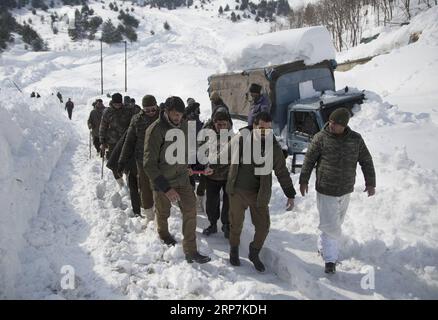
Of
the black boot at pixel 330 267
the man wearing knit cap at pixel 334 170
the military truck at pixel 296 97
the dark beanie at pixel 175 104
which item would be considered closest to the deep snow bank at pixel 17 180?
the dark beanie at pixel 175 104

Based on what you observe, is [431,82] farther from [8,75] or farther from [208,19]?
[208,19]

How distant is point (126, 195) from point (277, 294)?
369cm

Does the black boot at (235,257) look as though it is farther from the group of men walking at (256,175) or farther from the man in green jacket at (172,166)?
the man in green jacket at (172,166)

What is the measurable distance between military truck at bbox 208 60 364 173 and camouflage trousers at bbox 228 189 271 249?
3431mm

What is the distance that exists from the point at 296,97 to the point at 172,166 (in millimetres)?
5875

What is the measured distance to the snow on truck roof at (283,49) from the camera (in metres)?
10.1

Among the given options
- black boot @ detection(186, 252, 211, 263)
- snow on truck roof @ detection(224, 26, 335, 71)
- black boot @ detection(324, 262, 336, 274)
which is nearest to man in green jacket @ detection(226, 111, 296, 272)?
black boot @ detection(186, 252, 211, 263)

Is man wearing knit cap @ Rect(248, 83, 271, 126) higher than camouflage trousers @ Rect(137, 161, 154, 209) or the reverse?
higher

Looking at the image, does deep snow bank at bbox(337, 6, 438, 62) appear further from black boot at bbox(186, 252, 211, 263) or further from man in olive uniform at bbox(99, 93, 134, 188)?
black boot at bbox(186, 252, 211, 263)

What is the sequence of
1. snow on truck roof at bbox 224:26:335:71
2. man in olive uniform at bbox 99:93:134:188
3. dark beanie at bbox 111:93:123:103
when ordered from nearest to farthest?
dark beanie at bbox 111:93:123:103 < man in olive uniform at bbox 99:93:134:188 < snow on truck roof at bbox 224:26:335:71

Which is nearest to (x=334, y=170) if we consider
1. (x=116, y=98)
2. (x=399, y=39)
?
(x=116, y=98)

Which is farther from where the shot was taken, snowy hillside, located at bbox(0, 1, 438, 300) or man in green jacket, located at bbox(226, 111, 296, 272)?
man in green jacket, located at bbox(226, 111, 296, 272)

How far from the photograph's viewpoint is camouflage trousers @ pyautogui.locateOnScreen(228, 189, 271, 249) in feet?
14.6

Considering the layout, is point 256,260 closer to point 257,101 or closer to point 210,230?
point 210,230
